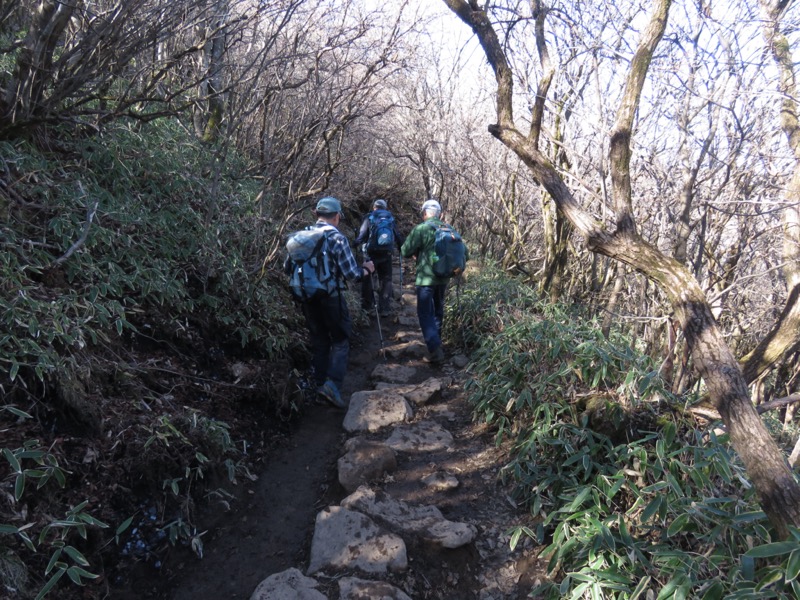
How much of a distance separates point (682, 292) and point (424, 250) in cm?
369

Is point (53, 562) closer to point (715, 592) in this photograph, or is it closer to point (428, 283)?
point (715, 592)

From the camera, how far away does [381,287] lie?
26.8 feet

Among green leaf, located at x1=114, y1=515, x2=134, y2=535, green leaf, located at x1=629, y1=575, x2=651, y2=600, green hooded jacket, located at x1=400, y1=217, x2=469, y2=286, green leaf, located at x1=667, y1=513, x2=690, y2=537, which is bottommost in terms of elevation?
green leaf, located at x1=114, y1=515, x2=134, y2=535

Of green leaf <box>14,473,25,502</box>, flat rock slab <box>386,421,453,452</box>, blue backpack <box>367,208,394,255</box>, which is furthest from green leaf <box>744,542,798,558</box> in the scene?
blue backpack <box>367,208,394,255</box>

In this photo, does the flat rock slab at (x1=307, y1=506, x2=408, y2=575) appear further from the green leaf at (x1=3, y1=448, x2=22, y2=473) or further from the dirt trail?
the green leaf at (x1=3, y1=448, x2=22, y2=473)

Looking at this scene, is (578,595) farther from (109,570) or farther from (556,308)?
(556,308)

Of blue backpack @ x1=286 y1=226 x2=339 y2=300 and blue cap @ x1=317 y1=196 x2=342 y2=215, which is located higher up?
blue cap @ x1=317 y1=196 x2=342 y2=215

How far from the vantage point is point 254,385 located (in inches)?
164

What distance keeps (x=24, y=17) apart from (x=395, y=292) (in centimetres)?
659

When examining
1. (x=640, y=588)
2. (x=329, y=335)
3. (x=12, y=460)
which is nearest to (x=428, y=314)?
(x=329, y=335)

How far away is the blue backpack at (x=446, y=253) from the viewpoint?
5941 mm

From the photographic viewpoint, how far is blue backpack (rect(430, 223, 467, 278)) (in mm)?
5941

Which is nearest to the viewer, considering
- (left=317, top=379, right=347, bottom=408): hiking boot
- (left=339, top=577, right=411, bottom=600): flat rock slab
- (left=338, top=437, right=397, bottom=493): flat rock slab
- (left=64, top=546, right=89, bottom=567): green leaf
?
(left=64, top=546, right=89, bottom=567): green leaf

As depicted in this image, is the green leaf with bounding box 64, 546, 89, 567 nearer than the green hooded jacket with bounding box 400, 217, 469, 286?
Yes
